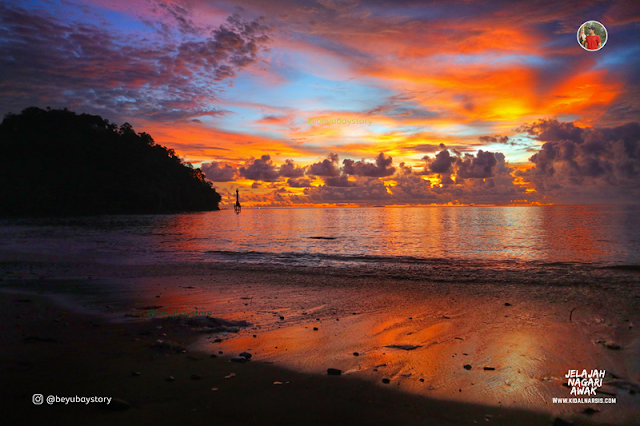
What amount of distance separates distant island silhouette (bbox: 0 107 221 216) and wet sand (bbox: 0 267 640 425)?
404 ft

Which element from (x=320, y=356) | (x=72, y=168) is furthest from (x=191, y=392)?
(x=72, y=168)

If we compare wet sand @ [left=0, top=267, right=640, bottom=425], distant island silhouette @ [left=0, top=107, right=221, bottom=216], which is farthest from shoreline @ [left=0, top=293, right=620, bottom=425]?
distant island silhouette @ [left=0, top=107, right=221, bottom=216]

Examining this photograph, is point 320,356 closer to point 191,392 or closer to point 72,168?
point 191,392

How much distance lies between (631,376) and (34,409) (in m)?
8.74

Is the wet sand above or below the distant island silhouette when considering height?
below

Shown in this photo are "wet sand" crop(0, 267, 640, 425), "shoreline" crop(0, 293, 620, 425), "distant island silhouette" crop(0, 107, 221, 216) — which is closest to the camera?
"shoreline" crop(0, 293, 620, 425)

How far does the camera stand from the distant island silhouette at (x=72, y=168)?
345 ft

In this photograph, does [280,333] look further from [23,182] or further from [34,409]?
[23,182]

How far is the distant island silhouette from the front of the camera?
105188mm

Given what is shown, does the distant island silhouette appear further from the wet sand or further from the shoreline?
the shoreline

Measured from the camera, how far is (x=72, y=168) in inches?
4636

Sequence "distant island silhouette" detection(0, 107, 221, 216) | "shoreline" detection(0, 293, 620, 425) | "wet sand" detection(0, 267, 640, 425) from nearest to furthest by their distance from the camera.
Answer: "shoreline" detection(0, 293, 620, 425), "wet sand" detection(0, 267, 640, 425), "distant island silhouette" detection(0, 107, 221, 216)

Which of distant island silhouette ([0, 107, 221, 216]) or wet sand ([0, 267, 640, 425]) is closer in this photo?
wet sand ([0, 267, 640, 425])

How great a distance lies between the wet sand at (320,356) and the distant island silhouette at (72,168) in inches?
4853
